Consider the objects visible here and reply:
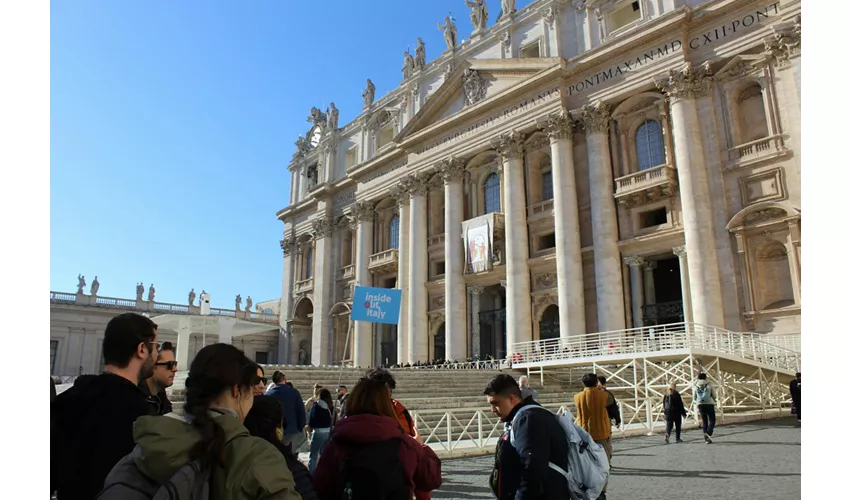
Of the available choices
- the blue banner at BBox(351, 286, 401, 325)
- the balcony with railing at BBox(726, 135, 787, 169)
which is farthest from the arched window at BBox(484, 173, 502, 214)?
the blue banner at BBox(351, 286, 401, 325)

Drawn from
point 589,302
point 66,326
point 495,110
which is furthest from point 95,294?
point 589,302

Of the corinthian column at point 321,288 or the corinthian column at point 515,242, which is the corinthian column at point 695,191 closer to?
the corinthian column at point 515,242

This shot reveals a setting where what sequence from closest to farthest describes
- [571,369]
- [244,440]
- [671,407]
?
[244,440], [671,407], [571,369]

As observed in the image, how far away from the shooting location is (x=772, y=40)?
2005 cm

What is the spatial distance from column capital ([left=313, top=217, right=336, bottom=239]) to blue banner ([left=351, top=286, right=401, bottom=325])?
72.4 feet

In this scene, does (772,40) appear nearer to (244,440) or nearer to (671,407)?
(671,407)

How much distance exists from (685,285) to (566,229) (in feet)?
16.3

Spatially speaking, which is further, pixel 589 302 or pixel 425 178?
pixel 425 178

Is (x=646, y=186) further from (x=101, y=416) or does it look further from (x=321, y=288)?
(x=101, y=416)

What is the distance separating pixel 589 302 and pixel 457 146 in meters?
10.5

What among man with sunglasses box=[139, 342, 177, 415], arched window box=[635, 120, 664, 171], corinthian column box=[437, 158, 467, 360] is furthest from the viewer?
corinthian column box=[437, 158, 467, 360]

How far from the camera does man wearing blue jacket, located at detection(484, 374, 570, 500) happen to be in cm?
326

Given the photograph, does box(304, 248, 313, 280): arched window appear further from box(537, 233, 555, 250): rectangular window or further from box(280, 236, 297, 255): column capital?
box(537, 233, 555, 250): rectangular window

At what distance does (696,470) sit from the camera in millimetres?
8094
